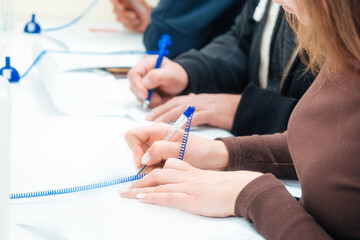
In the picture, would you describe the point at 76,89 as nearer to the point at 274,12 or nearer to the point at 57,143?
the point at 57,143

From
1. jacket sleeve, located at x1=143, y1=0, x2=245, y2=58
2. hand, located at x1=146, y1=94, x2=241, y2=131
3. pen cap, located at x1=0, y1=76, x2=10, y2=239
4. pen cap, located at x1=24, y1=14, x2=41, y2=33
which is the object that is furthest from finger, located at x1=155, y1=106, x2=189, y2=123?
pen cap, located at x1=24, y1=14, x2=41, y2=33

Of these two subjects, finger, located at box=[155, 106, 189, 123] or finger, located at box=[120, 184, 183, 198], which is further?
finger, located at box=[155, 106, 189, 123]

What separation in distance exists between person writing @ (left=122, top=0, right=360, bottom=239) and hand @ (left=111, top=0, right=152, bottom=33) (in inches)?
32.3

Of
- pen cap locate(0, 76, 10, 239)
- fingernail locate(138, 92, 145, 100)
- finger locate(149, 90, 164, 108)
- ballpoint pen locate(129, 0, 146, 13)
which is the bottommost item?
finger locate(149, 90, 164, 108)

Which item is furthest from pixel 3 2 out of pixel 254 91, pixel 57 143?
pixel 254 91

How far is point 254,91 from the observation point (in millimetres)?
818

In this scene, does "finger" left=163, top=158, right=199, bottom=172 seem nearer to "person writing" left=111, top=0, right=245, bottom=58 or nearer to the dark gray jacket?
the dark gray jacket

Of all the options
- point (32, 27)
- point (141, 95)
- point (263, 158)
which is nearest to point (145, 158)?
point (263, 158)

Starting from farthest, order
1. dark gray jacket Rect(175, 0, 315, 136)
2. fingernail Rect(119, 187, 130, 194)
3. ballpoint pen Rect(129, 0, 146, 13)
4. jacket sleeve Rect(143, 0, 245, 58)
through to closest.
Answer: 1. ballpoint pen Rect(129, 0, 146, 13)
2. jacket sleeve Rect(143, 0, 245, 58)
3. dark gray jacket Rect(175, 0, 315, 136)
4. fingernail Rect(119, 187, 130, 194)

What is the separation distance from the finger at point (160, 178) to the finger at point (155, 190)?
1 centimetres

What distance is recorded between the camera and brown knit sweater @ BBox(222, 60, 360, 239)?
0.44 metres

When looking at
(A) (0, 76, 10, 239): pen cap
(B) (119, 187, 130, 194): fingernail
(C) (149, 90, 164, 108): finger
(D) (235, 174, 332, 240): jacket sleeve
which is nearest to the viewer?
(A) (0, 76, 10, 239): pen cap

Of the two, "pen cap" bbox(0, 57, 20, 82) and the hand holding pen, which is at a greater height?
the hand holding pen

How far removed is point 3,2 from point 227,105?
46 cm
